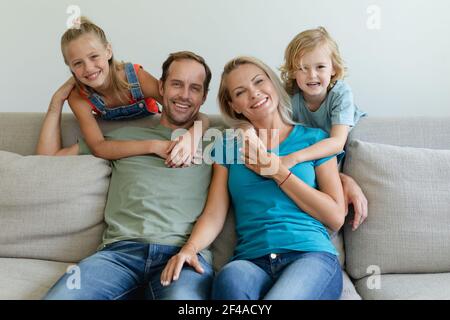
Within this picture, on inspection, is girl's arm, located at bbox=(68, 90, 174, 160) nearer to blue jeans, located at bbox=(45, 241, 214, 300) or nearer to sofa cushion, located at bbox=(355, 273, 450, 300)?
blue jeans, located at bbox=(45, 241, 214, 300)

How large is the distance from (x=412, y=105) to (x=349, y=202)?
2.62ft

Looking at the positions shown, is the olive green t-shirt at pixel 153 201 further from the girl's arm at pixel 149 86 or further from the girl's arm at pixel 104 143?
the girl's arm at pixel 149 86

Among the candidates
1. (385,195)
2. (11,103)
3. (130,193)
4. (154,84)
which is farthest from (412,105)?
(11,103)

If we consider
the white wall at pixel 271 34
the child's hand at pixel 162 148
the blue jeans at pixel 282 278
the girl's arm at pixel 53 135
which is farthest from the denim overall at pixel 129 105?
the blue jeans at pixel 282 278

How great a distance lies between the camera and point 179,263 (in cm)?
137

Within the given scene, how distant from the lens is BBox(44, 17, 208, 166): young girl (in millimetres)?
1666

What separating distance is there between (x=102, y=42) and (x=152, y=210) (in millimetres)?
650

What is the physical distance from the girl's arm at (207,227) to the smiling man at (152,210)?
0.08 feet

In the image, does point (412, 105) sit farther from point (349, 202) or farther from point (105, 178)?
point (105, 178)

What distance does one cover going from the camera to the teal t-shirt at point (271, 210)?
1.42 meters

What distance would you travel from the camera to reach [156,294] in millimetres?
1350

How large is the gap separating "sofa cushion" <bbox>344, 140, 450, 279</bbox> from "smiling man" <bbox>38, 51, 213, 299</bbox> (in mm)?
490

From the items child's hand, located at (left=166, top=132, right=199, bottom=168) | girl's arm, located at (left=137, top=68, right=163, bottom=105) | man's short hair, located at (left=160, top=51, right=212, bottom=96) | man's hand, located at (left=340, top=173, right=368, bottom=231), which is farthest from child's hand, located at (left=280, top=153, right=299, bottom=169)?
girl's arm, located at (left=137, top=68, right=163, bottom=105)
